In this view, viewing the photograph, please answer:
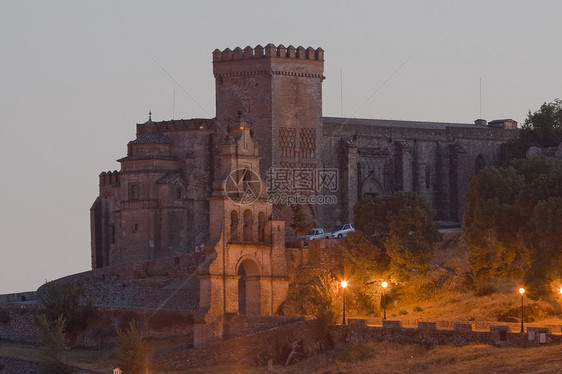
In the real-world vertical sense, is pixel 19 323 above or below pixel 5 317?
below

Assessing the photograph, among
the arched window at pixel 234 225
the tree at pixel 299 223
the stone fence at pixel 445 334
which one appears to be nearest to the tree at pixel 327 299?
the stone fence at pixel 445 334

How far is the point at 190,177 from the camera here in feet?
375

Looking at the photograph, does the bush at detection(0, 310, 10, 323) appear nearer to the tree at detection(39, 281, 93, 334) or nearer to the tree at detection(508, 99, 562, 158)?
the tree at detection(39, 281, 93, 334)

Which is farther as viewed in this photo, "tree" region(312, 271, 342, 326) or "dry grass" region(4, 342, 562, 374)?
"tree" region(312, 271, 342, 326)

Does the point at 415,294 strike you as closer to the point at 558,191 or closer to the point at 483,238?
the point at 483,238

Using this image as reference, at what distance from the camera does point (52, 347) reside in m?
93.1

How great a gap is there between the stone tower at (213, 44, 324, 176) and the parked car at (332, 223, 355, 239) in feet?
17.3

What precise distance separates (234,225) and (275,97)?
18.9 meters

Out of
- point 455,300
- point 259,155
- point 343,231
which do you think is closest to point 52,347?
point 455,300

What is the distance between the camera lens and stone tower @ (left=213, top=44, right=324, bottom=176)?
11256 centimetres

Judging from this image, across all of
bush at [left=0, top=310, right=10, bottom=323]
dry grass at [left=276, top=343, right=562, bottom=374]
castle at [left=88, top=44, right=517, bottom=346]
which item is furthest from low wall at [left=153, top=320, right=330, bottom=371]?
bush at [left=0, top=310, right=10, bottom=323]

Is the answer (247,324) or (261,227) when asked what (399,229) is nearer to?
(261,227)

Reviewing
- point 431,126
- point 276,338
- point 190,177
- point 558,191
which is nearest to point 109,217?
point 190,177

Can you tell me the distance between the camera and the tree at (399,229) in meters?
94.8
